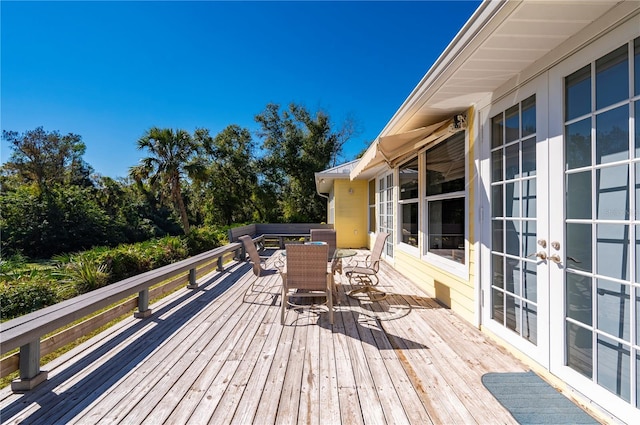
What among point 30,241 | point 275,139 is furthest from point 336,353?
point 30,241

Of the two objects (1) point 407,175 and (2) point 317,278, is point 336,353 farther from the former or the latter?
(1) point 407,175

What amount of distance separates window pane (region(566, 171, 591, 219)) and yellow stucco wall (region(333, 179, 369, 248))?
789 centimetres

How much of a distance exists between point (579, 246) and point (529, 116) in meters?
1.21

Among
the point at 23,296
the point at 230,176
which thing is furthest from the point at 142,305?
the point at 230,176

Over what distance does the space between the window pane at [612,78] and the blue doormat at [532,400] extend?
2.05 metres

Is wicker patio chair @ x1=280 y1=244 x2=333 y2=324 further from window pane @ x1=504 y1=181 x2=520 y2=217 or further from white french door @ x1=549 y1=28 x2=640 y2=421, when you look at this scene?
white french door @ x1=549 y1=28 x2=640 y2=421

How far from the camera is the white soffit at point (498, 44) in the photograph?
1765 mm

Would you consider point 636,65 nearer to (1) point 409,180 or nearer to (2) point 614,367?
(2) point 614,367

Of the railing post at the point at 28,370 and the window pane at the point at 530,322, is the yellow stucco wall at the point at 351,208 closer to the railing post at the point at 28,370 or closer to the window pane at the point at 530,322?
the window pane at the point at 530,322

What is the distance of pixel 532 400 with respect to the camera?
1994mm

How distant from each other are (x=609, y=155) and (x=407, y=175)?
3.83 m

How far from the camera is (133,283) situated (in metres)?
3.43

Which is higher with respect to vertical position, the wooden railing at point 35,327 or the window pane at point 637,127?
the window pane at point 637,127

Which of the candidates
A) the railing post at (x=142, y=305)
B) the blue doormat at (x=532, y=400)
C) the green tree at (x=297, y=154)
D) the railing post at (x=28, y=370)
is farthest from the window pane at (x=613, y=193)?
the green tree at (x=297, y=154)
